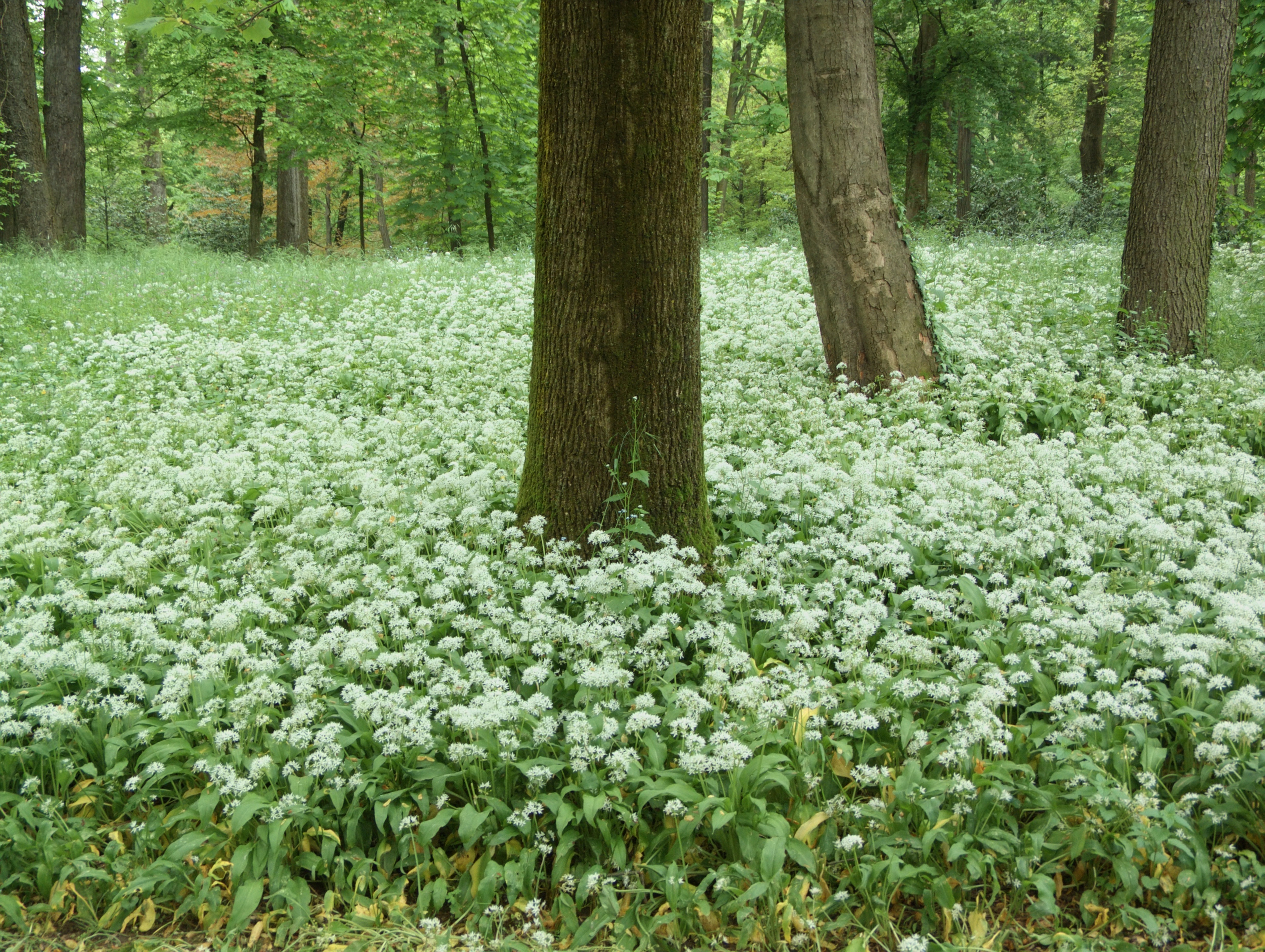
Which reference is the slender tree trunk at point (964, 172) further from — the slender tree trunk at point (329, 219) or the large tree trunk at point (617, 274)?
the slender tree trunk at point (329, 219)

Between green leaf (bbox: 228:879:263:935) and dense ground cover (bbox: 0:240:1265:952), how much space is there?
0.06ft

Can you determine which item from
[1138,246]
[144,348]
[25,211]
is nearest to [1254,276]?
[1138,246]

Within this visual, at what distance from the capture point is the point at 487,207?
17828 millimetres

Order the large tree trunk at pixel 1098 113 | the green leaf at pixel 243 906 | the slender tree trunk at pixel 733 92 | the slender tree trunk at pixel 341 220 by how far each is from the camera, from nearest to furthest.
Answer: the green leaf at pixel 243 906
the large tree trunk at pixel 1098 113
the slender tree trunk at pixel 733 92
the slender tree trunk at pixel 341 220

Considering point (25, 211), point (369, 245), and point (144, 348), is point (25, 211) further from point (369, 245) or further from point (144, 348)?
point (369, 245)

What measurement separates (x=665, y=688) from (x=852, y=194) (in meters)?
5.12

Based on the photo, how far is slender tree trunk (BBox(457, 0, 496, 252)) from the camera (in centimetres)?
1678

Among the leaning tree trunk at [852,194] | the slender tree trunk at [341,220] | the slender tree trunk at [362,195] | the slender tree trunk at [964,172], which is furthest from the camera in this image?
the slender tree trunk at [341,220]

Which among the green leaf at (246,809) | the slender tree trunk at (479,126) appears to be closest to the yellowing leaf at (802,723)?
the green leaf at (246,809)

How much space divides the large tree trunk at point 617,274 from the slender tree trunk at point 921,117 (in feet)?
49.9

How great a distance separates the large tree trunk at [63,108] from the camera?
15.0 m

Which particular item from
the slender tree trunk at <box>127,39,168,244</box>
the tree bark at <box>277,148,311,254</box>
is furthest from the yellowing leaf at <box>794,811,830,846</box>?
the slender tree trunk at <box>127,39,168,244</box>

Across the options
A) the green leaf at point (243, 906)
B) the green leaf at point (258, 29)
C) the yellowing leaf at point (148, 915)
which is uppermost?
the green leaf at point (258, 29)

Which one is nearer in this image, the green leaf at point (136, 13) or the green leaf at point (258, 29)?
the green leaf at point (136, 13)
